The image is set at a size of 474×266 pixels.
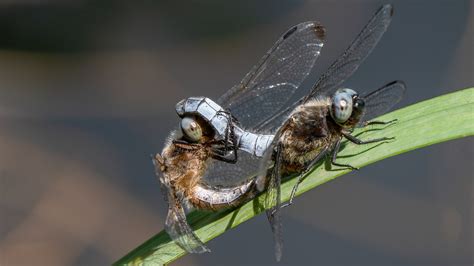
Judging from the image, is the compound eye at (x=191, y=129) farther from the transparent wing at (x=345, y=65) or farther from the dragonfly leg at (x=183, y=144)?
the transparent wing at (x=345, y=65)

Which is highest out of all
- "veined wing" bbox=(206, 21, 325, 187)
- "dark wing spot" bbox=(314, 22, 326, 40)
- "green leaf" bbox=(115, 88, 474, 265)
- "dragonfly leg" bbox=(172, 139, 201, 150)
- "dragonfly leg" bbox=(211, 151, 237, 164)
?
"dark wing spot" bbox=(314, 22, 326, 40)

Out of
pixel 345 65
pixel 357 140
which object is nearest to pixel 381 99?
pixel 345 65

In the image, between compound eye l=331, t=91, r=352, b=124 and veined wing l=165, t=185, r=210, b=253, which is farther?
compound eye l=331, t=91, r=352, b=124

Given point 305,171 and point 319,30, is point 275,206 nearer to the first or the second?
point 305,171

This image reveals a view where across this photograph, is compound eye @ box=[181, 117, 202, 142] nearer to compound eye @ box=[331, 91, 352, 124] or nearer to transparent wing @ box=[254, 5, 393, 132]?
transparent wing @ box=[254, 5, 393, 132]

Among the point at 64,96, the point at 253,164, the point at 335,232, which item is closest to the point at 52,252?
the point at 64,96

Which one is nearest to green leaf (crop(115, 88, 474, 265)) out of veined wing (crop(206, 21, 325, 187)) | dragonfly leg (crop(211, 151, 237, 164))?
dragonfly leg (crop(211, 151, 237, 164))

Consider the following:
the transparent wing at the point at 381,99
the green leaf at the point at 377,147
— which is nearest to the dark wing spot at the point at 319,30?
the transparent wing at the point at 381,99
